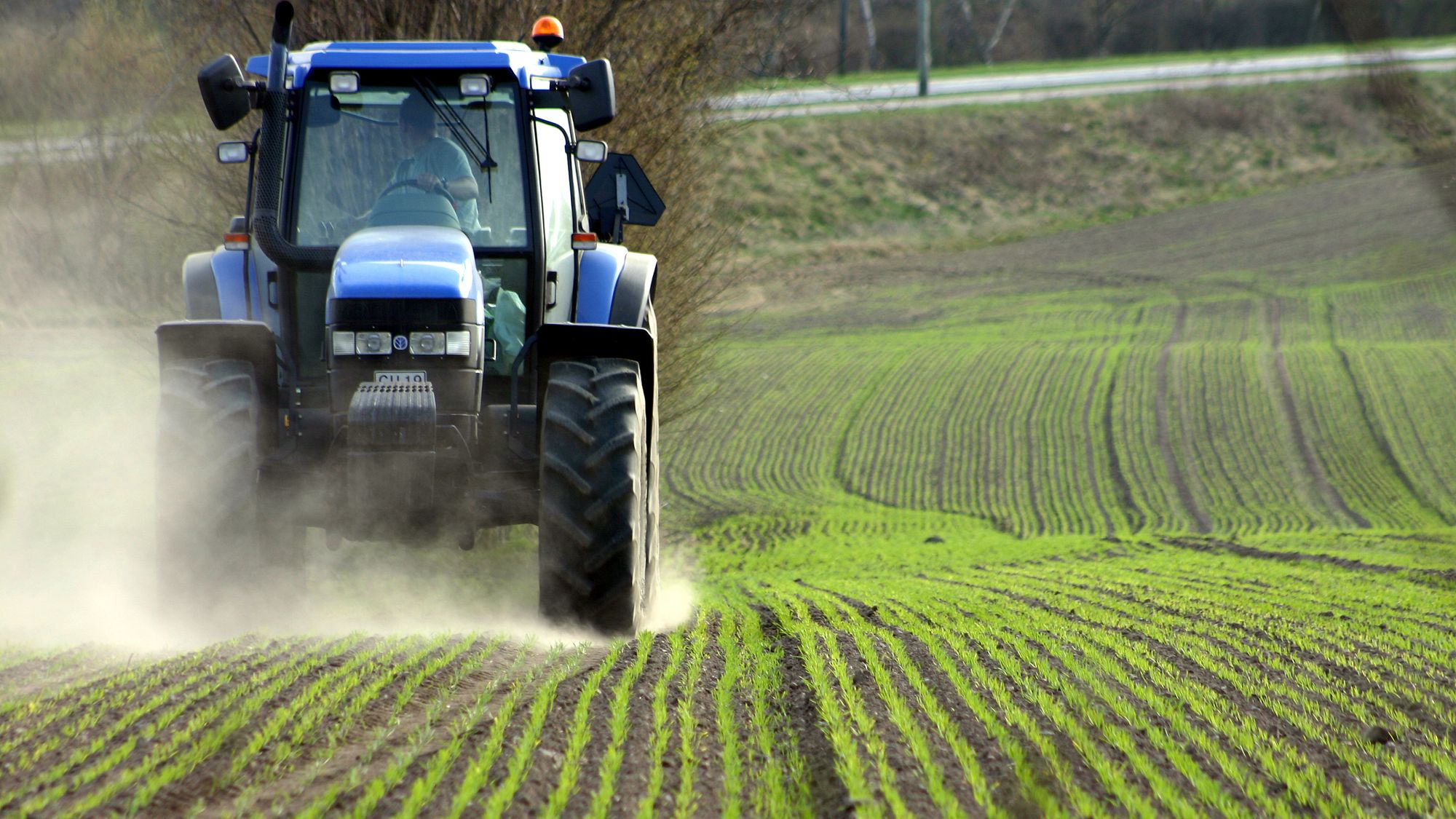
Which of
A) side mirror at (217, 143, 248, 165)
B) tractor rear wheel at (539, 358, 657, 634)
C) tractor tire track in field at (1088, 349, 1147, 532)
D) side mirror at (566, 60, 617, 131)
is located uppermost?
side mirror at (566, 60, 617, 131)

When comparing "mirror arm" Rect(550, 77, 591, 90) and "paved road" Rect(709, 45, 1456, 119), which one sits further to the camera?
"mirror arm" Rect(550, 77, 591, 90)

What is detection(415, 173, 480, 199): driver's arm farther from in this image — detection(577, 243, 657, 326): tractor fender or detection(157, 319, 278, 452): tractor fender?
detection(157, 319, 278, 452): tractor fender

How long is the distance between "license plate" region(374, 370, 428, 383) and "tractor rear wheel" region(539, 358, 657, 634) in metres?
0.55

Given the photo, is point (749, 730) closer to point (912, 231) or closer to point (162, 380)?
point (162, 380)

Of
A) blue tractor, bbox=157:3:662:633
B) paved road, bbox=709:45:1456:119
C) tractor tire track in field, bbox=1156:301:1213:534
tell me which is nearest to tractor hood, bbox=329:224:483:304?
blue tractor, bbox=157:3:662:633

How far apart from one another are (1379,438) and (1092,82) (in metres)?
21.3

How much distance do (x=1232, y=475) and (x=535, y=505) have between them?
19.9m

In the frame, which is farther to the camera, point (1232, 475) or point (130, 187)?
point (1232, 475)

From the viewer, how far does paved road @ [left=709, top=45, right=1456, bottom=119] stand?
1.61m

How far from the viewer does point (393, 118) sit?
640 cm

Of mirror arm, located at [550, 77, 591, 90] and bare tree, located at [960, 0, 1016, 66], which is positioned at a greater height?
bare tree, located at [960, 0, 1016, 66]

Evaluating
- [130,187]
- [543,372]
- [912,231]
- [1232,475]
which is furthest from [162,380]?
[912,231]

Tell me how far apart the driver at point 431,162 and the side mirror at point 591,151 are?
2.18ft

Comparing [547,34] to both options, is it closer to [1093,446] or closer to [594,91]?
[594,91]
